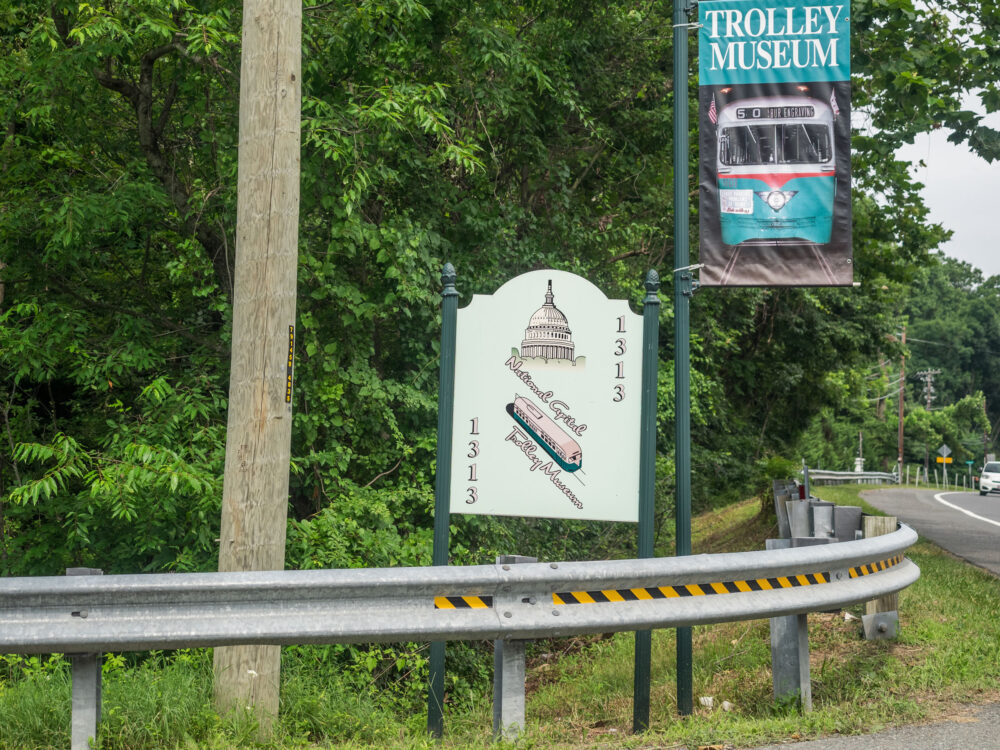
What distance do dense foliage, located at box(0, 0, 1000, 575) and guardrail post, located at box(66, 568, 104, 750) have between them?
3198 millimetres

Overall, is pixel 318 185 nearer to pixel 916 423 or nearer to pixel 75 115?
pixel 75 115

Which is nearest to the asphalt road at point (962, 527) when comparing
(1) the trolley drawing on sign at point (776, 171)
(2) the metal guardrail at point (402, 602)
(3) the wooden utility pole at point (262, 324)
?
(1) the trolley drawing on sign at point (776, 171)

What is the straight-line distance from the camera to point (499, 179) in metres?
12.0

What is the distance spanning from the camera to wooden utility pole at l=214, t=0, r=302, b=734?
5.14 metres

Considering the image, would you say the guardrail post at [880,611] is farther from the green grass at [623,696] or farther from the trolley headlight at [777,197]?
the trolley headlight at [777,197]

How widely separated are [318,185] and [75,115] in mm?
2777

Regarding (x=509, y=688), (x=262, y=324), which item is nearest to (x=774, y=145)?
(x=262, y=324)

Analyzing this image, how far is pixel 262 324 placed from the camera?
5.25m

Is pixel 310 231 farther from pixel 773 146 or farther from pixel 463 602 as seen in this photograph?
pixel 463 602

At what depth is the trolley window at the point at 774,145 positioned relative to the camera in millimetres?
6410

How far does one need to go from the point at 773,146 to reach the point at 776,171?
0.54 feet

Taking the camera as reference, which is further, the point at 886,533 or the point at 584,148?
the point at 584,148

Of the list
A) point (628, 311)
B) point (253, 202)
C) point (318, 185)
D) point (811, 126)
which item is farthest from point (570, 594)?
point (318, 185)

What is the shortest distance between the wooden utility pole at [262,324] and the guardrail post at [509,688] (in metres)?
1.34
